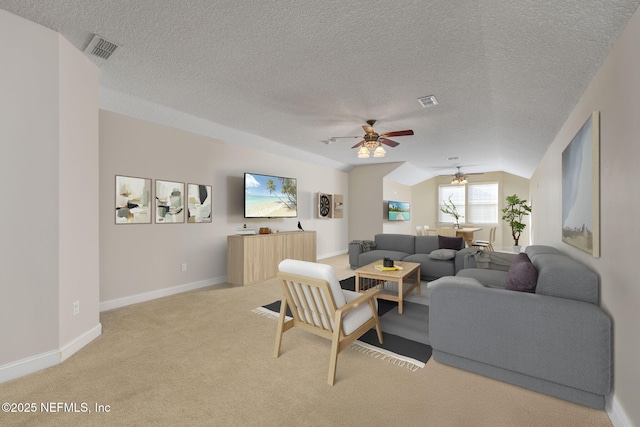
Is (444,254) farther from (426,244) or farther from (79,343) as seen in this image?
(79,343)

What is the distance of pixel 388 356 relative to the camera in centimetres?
242

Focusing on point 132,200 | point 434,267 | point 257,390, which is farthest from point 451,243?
point 132,200

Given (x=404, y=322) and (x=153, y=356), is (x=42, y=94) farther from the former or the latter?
(x=404, y=322)

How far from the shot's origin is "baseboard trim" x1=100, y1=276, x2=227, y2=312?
3605mm

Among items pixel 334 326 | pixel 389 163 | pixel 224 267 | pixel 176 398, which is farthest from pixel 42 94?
pixel 389 163

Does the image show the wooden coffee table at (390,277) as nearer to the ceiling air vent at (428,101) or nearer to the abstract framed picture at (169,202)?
the ceiling air vent at (428,101)

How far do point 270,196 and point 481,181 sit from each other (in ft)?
26.3

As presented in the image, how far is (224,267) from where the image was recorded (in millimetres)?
5113

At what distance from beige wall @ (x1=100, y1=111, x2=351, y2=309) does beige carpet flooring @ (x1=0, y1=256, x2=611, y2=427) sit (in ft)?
3.90

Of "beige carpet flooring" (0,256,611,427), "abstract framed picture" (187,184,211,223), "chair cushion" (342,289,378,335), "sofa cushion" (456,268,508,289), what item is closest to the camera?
"beige carpet flooring" (0,256,611,427)

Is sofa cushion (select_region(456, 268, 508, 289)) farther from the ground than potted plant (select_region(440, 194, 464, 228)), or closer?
closer

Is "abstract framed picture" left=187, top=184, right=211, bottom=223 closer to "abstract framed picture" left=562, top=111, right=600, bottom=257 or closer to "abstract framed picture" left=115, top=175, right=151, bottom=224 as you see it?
"abstract framed picture" left=115, top=175, right=151, bottom=224

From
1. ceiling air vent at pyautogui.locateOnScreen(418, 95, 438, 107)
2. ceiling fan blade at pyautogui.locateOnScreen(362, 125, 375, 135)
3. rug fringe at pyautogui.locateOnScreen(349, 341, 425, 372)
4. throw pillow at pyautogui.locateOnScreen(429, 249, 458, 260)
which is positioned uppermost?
ceiling air vent at pyautogui.locateOnScreen(418, 95, 438, 107)

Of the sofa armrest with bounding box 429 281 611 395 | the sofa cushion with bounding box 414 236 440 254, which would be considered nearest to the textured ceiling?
the sofa armrest with bounding box 429 281 611 395
